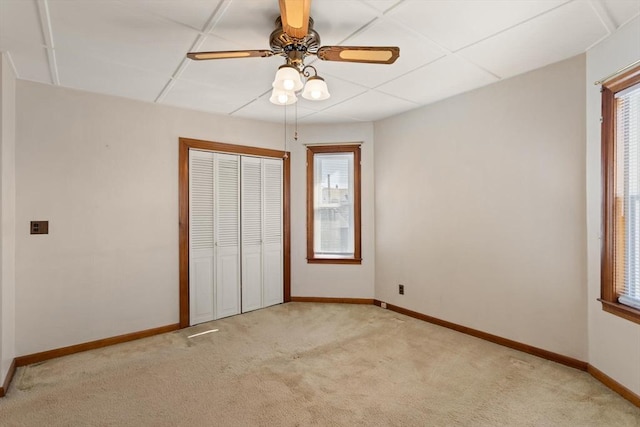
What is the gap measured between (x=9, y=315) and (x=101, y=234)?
0.93m

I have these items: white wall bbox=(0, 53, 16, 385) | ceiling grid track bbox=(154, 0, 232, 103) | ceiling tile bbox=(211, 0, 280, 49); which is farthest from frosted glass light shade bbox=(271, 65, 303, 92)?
white wall bbox=(0, 53, 16, 385)

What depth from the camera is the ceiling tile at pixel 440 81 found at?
2.74 m

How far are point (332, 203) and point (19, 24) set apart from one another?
351cm

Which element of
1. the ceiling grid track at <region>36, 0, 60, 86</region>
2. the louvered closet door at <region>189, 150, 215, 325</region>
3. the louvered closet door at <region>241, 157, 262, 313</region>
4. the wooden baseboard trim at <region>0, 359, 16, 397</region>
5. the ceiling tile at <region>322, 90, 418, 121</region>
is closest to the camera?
the ceiling grid track at <region>36, 0, 60, 86</region>

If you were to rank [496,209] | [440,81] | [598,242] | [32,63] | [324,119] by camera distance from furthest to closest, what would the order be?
[324,119] < [496,209] < [440,81] < [32,63] < [598,242]

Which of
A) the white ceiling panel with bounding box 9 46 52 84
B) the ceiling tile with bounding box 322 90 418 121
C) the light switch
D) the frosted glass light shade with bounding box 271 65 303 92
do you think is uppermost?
the ceiling tile with bounding box 322 90 418 121

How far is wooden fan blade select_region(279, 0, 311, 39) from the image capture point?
1490 mm

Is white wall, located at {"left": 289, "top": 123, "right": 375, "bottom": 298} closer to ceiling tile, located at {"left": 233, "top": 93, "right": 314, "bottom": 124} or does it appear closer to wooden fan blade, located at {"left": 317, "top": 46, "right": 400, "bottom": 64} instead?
ceiling tile, located at {"left": 233, "top": 93, "right": 314, "bottom": 124}

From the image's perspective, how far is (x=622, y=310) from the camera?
7.25 feet

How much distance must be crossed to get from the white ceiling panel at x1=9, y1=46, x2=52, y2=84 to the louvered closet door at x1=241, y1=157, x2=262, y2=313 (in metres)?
2.07

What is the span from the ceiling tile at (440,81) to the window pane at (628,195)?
1069 mm

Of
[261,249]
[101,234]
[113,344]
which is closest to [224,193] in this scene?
[261,249]

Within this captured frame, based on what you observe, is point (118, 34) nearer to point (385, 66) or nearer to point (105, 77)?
point (105, 77)

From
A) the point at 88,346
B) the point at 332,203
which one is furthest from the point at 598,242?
the point at 88,346
